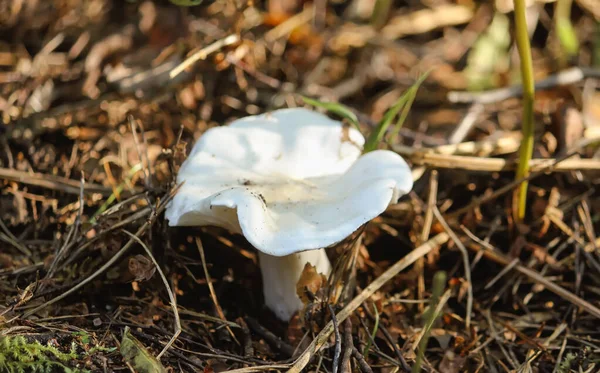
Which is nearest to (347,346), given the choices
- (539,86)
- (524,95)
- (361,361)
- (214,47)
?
(361,361)

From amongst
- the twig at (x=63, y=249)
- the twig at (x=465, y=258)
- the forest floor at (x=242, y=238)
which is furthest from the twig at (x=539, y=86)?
the twig at (x=63, y=249)

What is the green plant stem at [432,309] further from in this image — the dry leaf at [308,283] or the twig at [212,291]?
the twig at [212,291]

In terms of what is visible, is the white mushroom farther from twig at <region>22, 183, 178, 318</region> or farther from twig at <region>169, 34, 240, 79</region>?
twig at <region>169, 34, 240, 79</region>

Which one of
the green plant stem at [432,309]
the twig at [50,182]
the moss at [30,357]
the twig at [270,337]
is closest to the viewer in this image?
the green plant stem at [432,309]

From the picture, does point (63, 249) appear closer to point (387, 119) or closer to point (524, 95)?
point (387, 119)

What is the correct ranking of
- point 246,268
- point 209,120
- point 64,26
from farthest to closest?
1. point 64,26
2. point 209,120
3. point 246,268

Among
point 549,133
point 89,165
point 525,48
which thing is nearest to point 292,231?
point 525,48

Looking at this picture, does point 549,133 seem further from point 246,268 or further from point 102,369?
point 102,369
